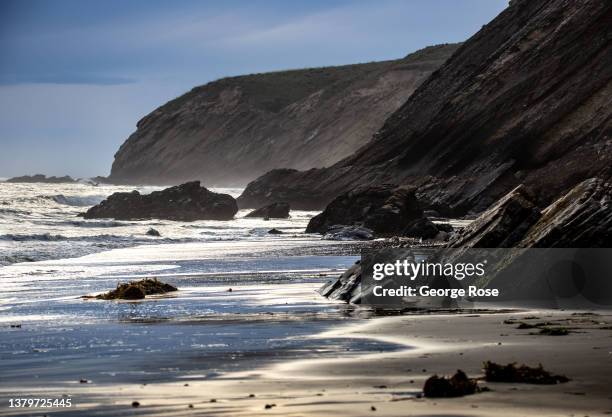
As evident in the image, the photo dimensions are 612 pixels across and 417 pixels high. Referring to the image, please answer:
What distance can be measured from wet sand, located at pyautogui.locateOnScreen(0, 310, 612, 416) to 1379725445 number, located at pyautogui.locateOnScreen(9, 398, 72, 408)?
0.15 metres

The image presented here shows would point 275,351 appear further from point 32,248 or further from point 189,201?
point 189,201

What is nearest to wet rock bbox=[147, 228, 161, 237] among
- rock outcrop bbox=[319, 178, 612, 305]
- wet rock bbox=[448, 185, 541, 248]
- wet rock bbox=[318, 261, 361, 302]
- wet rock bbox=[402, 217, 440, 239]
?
wet rock bbox=[402, 217, 440, 239]

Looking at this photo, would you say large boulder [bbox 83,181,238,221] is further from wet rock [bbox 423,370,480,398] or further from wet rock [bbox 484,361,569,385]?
wet rock [bbox 423,370,480,398]

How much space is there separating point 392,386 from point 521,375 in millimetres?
1289

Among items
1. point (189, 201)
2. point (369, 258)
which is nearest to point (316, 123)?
point (189, 201)

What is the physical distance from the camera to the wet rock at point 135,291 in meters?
22.2

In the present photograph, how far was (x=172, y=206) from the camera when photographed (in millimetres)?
80562

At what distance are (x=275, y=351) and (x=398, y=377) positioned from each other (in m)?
2.79

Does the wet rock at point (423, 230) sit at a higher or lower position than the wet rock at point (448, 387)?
higher

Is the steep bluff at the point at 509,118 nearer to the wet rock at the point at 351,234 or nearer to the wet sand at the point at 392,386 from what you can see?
the wet rock at the point at 351,234

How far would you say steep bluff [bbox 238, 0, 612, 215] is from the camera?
66.1m

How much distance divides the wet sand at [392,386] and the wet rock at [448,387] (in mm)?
126

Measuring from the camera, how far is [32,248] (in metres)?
39.2

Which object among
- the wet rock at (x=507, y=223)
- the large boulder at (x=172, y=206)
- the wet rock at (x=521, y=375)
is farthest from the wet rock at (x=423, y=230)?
the large boulder at (x=172, y=206)
